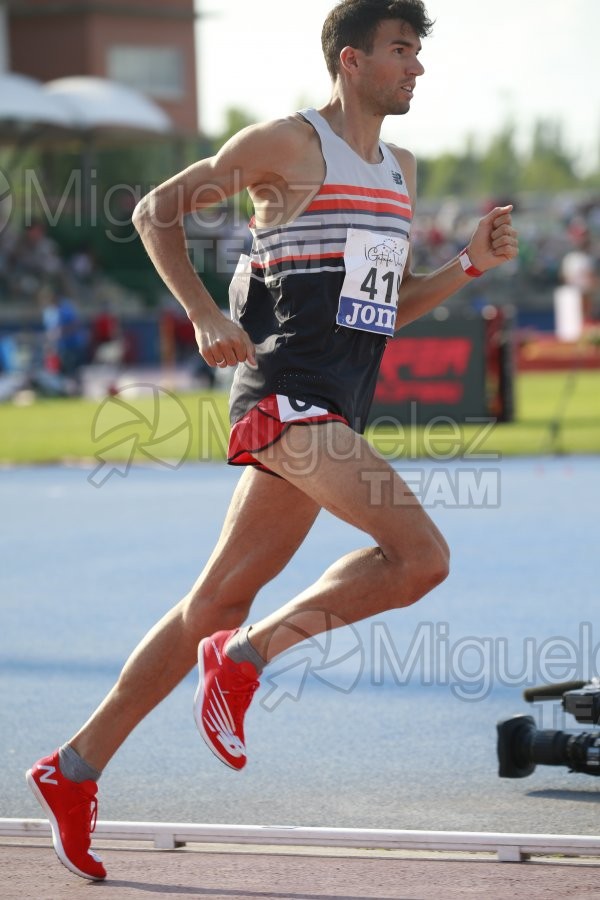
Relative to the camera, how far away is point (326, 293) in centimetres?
368

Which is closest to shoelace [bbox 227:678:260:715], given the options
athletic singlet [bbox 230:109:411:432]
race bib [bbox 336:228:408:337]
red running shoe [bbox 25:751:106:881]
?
red running shoe [bbox 25:751:106:881]

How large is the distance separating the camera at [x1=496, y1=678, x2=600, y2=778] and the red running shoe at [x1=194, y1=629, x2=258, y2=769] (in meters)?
1.04

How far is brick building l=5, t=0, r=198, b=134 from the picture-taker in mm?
47438

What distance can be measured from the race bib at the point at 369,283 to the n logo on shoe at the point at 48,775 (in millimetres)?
1368

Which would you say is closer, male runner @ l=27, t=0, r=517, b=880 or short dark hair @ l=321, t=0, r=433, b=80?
male runner @ l=27, t=0, r=517, b=880

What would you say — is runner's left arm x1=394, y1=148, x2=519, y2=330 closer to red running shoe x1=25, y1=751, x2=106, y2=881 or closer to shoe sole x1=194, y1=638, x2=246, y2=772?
shoe sole x1=194, y1=638, x2=246, y2=772

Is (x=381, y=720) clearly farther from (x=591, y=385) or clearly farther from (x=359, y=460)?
(x=591, y=385)

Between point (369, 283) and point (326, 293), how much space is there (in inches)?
4.8

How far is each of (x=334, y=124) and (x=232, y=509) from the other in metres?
1.03

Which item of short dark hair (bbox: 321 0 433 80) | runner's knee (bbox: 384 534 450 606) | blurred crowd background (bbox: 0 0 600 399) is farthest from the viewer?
blurred crowd background (bbox: 0 0 600 399)

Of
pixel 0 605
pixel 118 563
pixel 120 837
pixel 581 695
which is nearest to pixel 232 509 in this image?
pixel 120 837

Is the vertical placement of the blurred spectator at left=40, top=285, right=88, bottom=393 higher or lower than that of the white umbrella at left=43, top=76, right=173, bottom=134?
lower

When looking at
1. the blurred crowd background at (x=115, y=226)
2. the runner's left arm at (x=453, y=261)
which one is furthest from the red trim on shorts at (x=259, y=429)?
the blurred crowd background at (x=115, y=226)

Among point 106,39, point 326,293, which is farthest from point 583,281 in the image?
point 326,293
